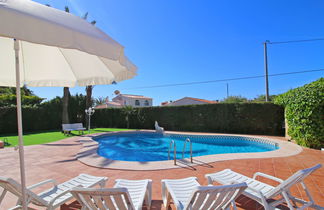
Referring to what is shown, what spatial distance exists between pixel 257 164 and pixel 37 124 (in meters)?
20.5

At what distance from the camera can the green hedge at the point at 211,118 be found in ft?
39.7

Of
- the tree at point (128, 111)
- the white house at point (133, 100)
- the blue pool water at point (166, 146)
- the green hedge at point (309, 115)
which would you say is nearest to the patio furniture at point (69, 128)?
the blue pool water at point (166, 146)

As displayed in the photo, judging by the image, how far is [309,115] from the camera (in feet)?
23.2

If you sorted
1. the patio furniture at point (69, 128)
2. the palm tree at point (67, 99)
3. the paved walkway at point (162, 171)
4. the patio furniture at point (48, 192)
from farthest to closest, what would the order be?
the palm tree at point (67, 99) < the patio furniture at point (69, 128) < the paved walkway at point (162, 171) < the patio furniture at point (48, 192)

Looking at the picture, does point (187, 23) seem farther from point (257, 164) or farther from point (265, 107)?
point (257, 164)

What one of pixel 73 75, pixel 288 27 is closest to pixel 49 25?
pixel 73 75

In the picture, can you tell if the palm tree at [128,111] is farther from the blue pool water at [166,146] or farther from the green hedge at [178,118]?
the blue pool water at [166,146]

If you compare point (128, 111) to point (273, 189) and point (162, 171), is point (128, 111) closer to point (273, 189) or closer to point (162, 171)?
point (162, 171)

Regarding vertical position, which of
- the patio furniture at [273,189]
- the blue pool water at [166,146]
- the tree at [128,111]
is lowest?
the blue pool water at [166,146]

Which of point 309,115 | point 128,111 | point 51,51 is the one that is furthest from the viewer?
point 128,111

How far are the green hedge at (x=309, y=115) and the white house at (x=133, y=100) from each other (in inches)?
1483

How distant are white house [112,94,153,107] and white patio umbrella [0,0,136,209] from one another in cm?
3965

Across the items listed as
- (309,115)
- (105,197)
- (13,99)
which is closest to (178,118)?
(309,115)

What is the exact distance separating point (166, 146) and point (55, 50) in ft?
28.6
